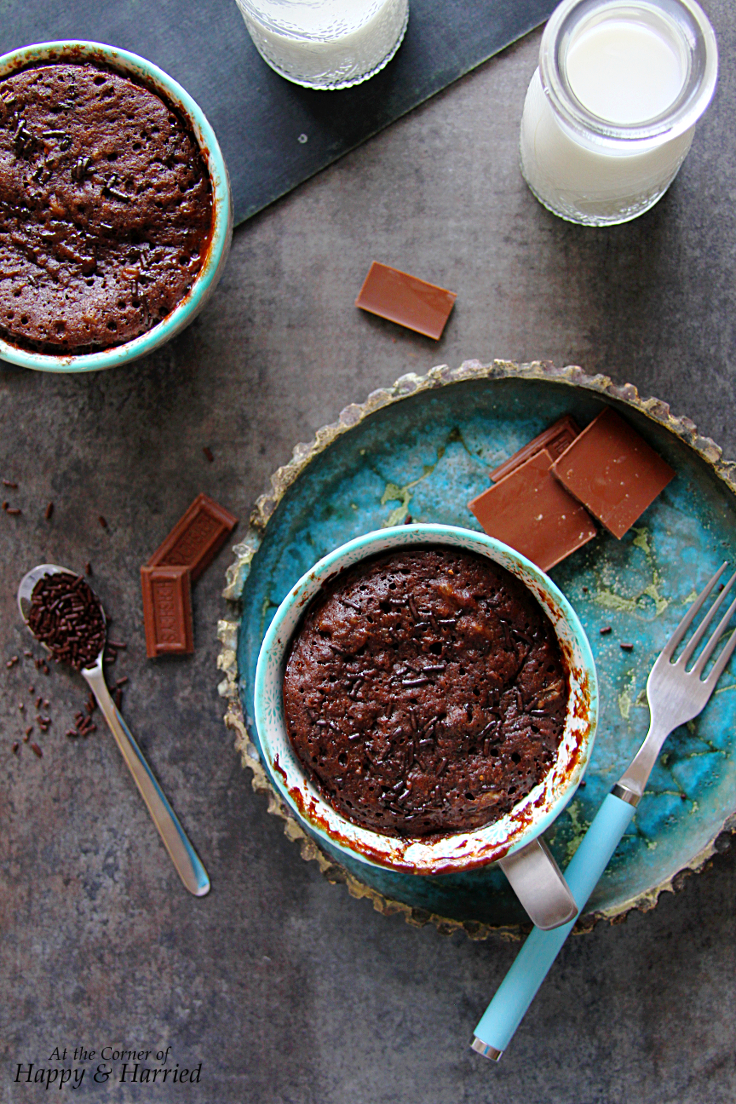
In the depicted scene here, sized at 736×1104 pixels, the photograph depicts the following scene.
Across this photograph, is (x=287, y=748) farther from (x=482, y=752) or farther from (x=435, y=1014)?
(x=435, y=1014)

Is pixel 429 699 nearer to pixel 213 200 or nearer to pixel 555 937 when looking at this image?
pixel 555 937

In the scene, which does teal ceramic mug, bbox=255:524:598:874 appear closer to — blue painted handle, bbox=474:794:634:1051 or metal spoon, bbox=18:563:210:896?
blue painted handle, bbox=474:794:634:1051

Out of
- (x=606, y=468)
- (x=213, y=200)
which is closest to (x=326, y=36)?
(x=213, y=200)

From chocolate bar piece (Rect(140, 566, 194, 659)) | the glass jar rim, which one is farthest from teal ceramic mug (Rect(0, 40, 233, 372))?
the glass jar rim

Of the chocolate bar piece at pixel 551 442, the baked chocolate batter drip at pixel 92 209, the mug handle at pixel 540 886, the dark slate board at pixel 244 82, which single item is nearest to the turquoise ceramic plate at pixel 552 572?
the chocolate bar piece at pixel 551 442

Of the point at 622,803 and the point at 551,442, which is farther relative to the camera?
the point at 551,442

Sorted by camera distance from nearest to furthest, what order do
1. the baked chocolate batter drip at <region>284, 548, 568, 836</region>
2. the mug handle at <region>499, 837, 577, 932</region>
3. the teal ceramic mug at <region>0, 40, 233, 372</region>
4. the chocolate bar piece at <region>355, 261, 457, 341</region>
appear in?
the mug handle at <region>499, 837, 577, 932</region>
the baked chocolate batter drip at <region>284, 548, 568, 836</region>
the teal ceramic mug at <region>0, 40, 233, 372</region>
the chocolate bar piece at <region>355, 261, 457, 341</region>

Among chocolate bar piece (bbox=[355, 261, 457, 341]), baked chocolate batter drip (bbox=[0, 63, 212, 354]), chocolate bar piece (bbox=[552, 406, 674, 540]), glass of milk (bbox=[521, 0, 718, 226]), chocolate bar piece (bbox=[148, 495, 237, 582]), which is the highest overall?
glass of milk (bbox=[521, 0, 718, 226])

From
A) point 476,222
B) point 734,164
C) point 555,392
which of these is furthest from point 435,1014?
point 734,164
